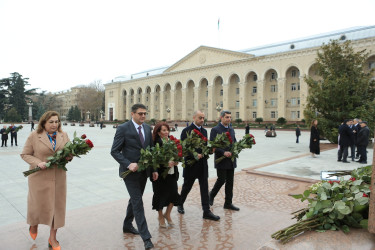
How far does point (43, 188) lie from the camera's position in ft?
11.4

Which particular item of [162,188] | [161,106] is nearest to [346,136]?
[162,188]

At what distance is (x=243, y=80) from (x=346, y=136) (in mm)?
43548

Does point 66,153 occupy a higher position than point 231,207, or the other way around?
point 66,153

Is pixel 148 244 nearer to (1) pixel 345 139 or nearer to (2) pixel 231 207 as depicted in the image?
(2) pixel 231 207

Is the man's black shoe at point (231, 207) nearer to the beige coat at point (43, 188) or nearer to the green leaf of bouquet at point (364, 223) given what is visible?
the beige coat at point (43, 188)

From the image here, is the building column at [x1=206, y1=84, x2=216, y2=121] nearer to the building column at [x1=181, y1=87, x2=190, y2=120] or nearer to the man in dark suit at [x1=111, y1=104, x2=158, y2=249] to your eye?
the building column at [x1=181, y1=87, x2=190, y2=120]

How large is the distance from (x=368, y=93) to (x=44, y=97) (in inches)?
4874

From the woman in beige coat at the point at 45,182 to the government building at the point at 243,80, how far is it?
36141 millimetres

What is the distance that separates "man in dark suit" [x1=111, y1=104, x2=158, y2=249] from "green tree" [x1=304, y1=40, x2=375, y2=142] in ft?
55.0

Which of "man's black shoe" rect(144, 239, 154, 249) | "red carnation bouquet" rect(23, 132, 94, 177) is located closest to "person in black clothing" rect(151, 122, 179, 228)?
"man's black shoe" rect(144, 239, 154, 249)

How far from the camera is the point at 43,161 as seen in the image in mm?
3570

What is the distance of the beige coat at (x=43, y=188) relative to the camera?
3.48 m

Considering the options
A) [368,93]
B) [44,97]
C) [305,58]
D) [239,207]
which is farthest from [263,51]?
[44,97]

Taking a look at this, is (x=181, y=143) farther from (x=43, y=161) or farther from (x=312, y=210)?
(x=312, y=210)
